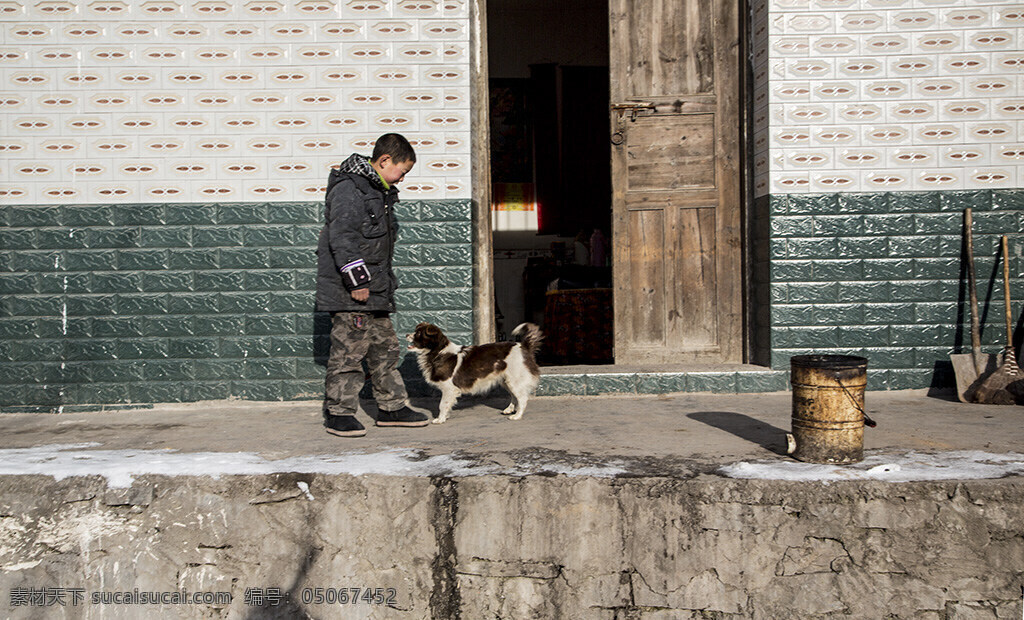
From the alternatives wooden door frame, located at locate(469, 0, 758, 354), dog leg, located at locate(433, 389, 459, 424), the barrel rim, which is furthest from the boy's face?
the barrel rim

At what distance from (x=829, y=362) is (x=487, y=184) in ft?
11.2

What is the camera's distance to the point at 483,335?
→ 6.17 metres

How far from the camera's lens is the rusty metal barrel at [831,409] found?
366 cm

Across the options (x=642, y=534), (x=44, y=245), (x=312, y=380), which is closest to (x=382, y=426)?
(x=312, y=380)

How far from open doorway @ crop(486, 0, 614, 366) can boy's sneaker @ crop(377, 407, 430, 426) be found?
5.67 m

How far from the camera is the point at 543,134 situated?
1091 cm

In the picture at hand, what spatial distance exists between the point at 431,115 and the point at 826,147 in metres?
3.09

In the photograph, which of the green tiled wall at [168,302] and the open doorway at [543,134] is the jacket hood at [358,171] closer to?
the green tiled wall at [168,302]

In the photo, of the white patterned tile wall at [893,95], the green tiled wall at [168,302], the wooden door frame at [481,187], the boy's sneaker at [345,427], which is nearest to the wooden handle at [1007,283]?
the white patterned tile wall at [893,95]

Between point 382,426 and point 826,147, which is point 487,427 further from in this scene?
point 826,147

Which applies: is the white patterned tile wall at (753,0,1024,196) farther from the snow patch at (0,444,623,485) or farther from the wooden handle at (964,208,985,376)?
the snow patch at (0,444,623,485)

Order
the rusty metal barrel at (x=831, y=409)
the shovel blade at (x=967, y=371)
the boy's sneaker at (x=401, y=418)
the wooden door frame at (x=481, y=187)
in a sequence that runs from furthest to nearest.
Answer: the wooden door frame at (x=481, y=187) < the shovel blade at (x=967, y=371) < the boy's sneaker at (x=401, y=418) < the rusty metal barrel at (x=831, y=409)

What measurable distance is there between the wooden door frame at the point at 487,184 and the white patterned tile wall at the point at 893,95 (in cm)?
32

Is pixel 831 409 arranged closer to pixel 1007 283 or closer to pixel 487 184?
pixel 1007 283
